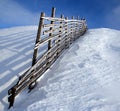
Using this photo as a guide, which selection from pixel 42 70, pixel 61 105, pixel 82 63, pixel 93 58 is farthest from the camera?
pixel 93 58

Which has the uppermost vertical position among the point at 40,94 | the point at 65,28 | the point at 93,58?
the point at 65,28

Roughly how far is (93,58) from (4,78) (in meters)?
3.95

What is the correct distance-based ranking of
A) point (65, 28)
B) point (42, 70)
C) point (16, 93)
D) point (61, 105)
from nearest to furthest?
point (61, 105)
point (16, 93)
point (42, 70)
point (65, 28)

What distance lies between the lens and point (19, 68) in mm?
8406

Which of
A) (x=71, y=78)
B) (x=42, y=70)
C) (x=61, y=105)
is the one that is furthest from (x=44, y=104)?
(x=42, y=70)

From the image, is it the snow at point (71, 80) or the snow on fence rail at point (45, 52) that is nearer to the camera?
the snow at point (71, 80)

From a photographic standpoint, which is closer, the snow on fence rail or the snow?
the snow

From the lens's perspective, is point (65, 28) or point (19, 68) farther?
point (65, 28)

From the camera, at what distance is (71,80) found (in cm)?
716

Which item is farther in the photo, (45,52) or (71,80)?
(45,52)

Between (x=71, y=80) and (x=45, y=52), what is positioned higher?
(x=45, y=52)

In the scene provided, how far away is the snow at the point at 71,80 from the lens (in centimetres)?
572

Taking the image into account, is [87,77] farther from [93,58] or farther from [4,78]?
[4,78]

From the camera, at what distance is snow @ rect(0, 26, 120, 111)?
5716 millimetres
